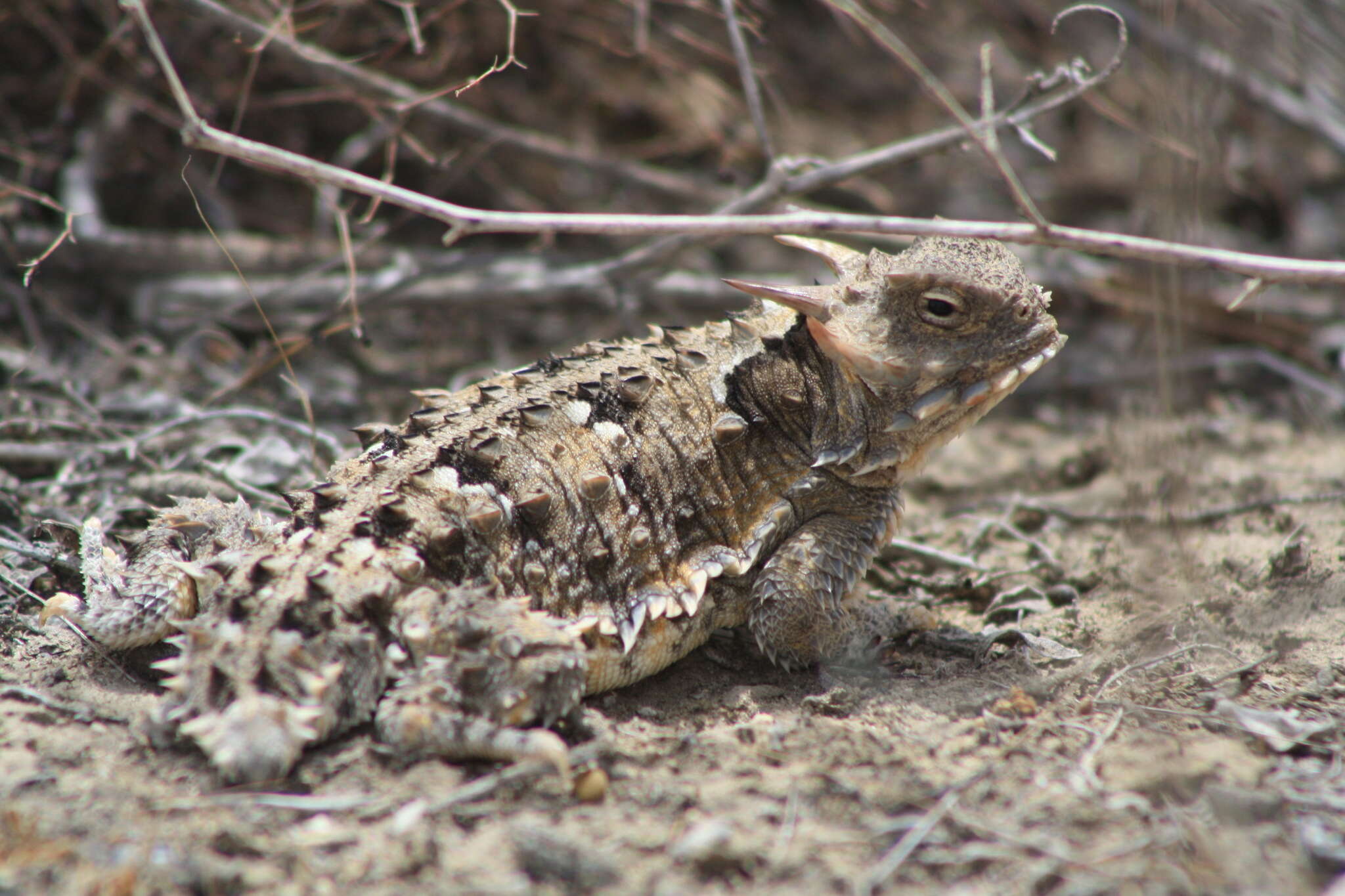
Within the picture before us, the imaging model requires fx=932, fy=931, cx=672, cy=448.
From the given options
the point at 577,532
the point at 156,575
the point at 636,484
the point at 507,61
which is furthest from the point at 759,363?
the point at 156,575

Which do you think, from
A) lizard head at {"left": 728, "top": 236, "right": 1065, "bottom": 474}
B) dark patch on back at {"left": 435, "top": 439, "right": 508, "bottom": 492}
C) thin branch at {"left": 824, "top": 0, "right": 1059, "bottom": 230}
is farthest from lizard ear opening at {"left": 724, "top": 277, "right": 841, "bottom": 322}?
dark patch on back at {"left": 435, "top": 439, "right": 508, "bottom": 492}

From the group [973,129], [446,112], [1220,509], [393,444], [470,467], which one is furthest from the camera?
[446,112]

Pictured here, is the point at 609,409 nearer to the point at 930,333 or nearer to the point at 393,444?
the point at 393,444

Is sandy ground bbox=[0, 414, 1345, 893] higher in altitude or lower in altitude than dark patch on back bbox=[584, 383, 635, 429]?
lower

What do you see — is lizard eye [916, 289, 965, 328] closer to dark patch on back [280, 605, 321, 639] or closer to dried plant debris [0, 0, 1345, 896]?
dried plant debris [0, 0, 1345, 896]

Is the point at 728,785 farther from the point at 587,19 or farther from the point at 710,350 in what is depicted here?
the point at 587,19

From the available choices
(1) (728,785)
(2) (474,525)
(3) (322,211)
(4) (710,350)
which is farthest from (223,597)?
(3) (322,211)

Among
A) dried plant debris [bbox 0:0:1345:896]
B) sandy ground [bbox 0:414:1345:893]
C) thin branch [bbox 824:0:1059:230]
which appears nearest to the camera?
sandy ground [bbox 0:414:1345:893]
